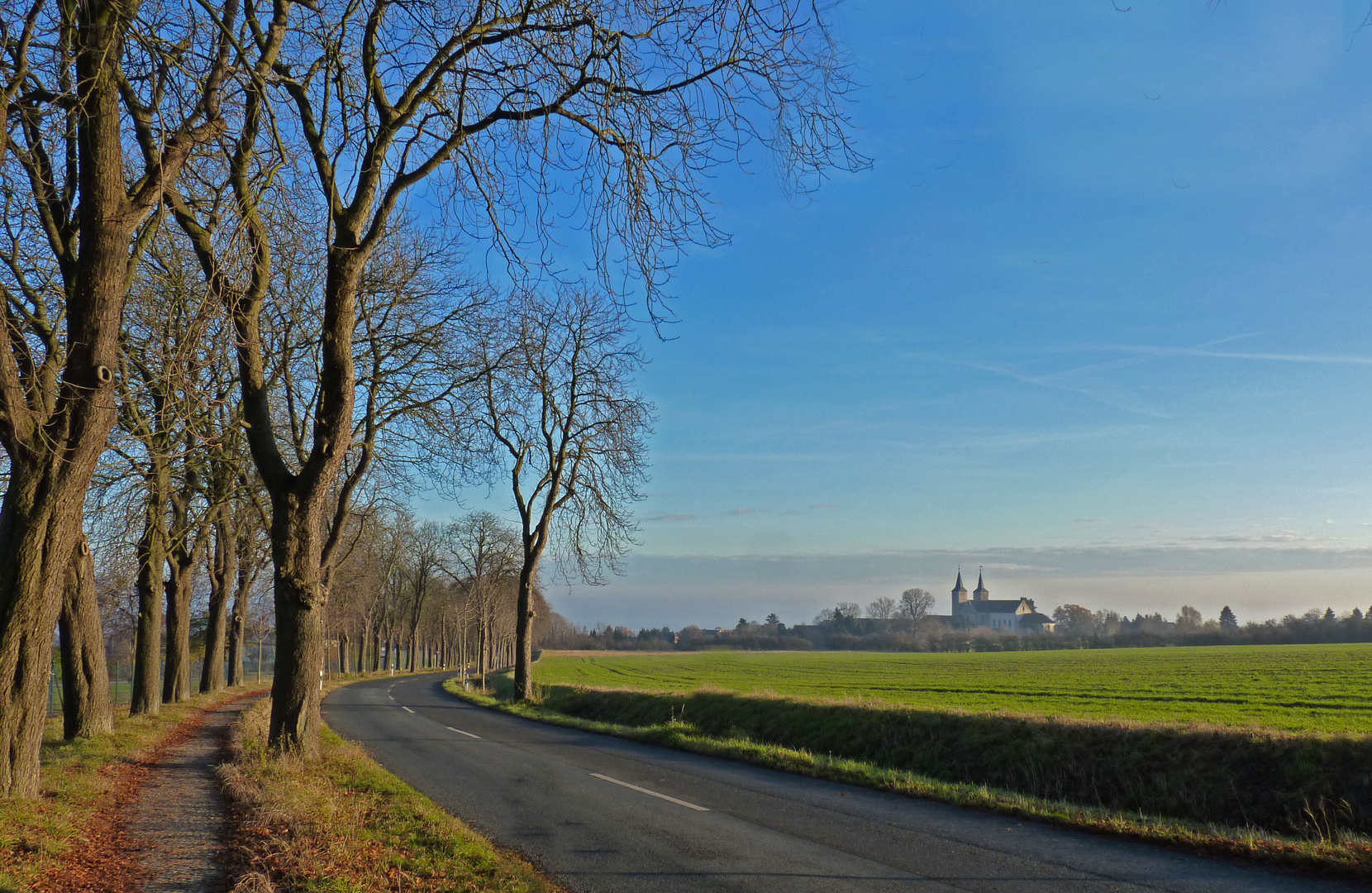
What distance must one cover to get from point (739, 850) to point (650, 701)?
615 inches

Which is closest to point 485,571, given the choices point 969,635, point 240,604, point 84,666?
point 240,604

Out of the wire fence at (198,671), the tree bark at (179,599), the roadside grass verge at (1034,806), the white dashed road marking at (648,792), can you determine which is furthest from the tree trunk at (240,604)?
the white dashed road marking at (648,792)

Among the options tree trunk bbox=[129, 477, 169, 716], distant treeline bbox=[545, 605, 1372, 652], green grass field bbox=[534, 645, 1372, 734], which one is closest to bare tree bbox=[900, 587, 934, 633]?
distant treeline bbox=[545, 605, 1372, 652]

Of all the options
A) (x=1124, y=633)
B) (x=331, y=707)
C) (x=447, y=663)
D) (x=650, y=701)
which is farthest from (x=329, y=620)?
(x=1124, y=633)

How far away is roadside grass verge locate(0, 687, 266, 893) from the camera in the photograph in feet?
19.9

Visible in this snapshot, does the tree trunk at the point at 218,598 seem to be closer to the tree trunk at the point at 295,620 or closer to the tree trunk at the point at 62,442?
the tree trunk at the point at 295,620

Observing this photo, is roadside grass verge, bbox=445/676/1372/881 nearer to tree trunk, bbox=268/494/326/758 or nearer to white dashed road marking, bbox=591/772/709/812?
white dashed road marking, bbox=591/772/709/812

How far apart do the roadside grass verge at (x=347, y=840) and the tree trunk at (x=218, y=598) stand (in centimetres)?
1810

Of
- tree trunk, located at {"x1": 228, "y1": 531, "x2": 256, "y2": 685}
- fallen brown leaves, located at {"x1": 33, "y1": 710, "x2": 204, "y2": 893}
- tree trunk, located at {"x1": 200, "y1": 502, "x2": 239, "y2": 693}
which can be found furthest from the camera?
tree trunk, located at {"x1": 228, "y1": 531, "x2": 256, "y2": 685}

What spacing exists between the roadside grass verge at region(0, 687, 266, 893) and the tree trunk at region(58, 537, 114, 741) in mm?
450

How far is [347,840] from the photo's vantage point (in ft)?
22.5

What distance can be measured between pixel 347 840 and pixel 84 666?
10.5 meters

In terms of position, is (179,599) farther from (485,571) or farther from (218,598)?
(485,571)

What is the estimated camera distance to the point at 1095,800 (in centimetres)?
1197
